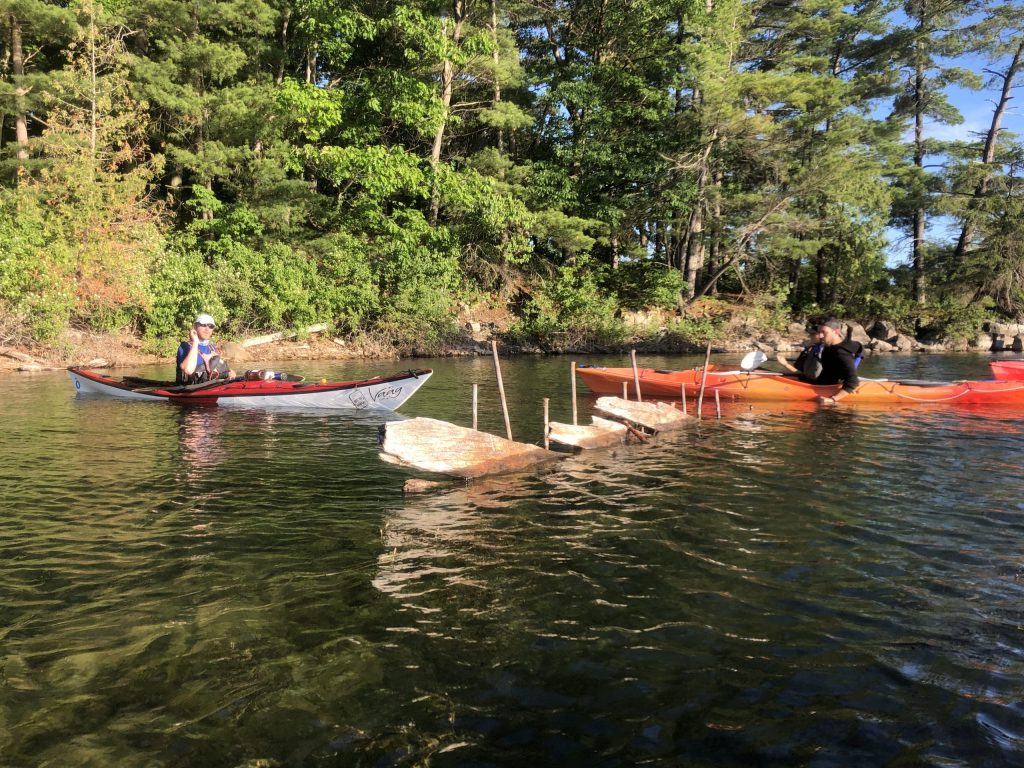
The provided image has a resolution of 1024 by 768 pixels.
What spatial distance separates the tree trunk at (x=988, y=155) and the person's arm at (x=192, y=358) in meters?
35.5

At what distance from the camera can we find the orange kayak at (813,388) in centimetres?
1405

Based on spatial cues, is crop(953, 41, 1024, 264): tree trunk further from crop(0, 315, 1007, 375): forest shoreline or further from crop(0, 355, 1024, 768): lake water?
crop(0, 355, 1024, 768): lake water

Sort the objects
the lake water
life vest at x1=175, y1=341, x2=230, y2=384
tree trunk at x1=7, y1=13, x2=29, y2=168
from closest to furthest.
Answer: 1. the lake water
2. life vest at x1=175, y1=341, x2=230, y2=384
3. tree trunk at x1=7, y1=13, x2=29, y2=168

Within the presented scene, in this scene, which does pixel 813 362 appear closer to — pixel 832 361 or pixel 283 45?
pixel 832 361

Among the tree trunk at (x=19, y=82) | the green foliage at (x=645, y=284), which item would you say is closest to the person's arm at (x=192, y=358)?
the tree trunk at (x=19, y=82)

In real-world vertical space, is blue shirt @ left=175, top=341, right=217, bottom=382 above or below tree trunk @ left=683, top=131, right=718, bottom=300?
below

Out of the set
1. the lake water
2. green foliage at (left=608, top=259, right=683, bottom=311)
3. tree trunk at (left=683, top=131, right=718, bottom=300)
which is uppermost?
tree trunk at (left=683, top=131, right=718, bottom=300)

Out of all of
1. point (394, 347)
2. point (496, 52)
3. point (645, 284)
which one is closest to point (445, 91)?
point (496, 52)

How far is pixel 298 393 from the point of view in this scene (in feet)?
42.2

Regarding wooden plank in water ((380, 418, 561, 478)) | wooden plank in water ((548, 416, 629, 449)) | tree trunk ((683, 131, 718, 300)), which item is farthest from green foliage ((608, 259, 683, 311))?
wooden plank in water ((380, 418, 561, 478))

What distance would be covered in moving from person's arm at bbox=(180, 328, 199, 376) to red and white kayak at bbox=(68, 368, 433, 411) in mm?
333

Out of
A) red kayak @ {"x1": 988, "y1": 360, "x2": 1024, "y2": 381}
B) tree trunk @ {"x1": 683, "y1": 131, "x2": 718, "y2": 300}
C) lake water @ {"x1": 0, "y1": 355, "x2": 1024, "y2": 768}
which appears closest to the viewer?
lake water @ {"x1": 0, "y1": 355, "x2": 1024, "y2": 768}

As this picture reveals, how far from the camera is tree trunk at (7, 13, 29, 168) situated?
82.0 ft

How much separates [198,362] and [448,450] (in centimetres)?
815
